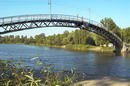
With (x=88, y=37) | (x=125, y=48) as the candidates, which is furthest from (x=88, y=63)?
(x=88, y=37)

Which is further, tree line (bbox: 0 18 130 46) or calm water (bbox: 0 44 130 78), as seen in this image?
tree line (bbox: 0 18 130 46)

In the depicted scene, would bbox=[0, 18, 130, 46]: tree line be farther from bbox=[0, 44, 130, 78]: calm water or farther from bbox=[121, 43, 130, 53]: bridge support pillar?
bbox=[0, 44, 130, 78]: calm water

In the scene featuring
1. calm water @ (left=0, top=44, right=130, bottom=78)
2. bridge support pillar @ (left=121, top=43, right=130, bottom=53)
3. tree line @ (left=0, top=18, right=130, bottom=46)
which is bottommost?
calm water @ (left=0, top=44, right=130, bottom=78)

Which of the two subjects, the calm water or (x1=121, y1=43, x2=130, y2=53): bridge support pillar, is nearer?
the calm water

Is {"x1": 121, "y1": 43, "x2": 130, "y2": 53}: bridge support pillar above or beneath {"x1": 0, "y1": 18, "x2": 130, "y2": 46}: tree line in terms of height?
beneath

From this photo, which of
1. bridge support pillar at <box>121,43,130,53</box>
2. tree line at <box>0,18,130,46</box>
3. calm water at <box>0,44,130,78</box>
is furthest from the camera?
tree line at <box>0,18,130,46</box>

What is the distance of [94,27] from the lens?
5916cm

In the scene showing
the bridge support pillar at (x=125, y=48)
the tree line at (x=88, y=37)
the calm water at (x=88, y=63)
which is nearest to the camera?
the calm water at (x=88, y=63)

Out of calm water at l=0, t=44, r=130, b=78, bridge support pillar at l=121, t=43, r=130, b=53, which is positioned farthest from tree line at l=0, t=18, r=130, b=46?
calm water at l=0, t=44, r=130, b=78

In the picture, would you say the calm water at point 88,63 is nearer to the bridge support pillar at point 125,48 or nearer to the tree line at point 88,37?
the bridge support pillar at point 125,48

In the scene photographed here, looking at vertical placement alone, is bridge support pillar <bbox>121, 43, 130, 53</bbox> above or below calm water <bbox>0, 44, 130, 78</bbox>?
above

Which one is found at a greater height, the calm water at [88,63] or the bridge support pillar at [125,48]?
the bridge support pillar at [125,48]

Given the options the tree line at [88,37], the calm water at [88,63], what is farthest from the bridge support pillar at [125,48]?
the calm water at [88,63]

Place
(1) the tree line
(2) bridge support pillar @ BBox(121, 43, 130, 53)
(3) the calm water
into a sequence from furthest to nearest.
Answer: (1) the tree line
(2) bridge support pillar @ BBox(121, 43, 130, 53)
(3) the calm water
